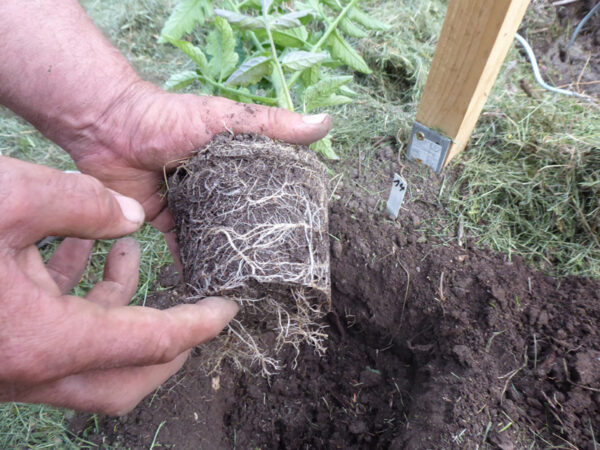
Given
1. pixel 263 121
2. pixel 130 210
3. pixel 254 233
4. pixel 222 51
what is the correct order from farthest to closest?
pixel 222 51 → pixel 263 121 → pixel 254 233 → pixel 130 210

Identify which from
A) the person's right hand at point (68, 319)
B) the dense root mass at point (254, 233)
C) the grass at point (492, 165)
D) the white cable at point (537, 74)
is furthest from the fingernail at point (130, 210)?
the white cable at point (537, 74)

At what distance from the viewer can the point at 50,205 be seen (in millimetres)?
887

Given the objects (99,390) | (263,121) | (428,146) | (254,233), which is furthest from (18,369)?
(428,146)

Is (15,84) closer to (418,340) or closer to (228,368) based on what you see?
(228,368)

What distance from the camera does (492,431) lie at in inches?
48.6

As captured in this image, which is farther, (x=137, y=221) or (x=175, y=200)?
(x=175, y=200)

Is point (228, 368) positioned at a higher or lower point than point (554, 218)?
lower

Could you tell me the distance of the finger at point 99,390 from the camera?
98cm

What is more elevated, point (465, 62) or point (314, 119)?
point (465, 62)

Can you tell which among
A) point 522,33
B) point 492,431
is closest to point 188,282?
point 492,431

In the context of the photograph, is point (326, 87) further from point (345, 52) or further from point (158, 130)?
point (158, 130)

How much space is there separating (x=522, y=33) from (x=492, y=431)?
8.88 ft

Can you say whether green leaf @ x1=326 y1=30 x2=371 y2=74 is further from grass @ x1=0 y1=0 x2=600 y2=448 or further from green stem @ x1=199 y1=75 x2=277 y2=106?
grass @ x1=0 y1=0 x2=600 y2=448

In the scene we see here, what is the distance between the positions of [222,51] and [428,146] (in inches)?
41.5
